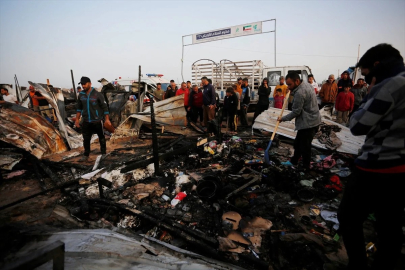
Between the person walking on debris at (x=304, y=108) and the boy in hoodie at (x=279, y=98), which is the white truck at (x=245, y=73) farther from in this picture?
the person walking on debris at (x=304, y=108)

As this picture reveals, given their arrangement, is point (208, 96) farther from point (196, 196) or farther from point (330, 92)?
point (196, 196)

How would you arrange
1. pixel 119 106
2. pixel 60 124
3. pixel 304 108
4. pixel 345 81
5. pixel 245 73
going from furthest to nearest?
pixel 245 73
pixel 119 106
pixel 345 81
pixel 60 124
pixel 304 108

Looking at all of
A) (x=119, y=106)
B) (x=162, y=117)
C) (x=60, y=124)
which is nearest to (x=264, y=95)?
(x=162, y=117)

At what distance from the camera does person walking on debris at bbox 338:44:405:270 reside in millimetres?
1377

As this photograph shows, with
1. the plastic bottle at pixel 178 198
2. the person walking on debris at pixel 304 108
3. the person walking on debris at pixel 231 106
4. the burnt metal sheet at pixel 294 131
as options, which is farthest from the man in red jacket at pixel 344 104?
the plastic bottle at pixel 178 198

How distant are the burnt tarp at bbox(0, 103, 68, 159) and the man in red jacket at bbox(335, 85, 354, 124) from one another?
367 inches

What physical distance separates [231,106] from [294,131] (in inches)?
117

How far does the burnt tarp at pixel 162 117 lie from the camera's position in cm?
704

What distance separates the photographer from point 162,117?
7.69m

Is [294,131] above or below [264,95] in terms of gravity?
below

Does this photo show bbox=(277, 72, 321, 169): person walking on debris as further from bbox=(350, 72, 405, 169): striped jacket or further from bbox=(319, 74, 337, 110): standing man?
bbox=(319, 74, 337, 110): standing man

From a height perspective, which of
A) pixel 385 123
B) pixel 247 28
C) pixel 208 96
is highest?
pixel 247 28

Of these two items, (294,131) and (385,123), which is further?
(294,131)

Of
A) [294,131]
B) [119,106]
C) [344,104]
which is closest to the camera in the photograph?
[294,131]
